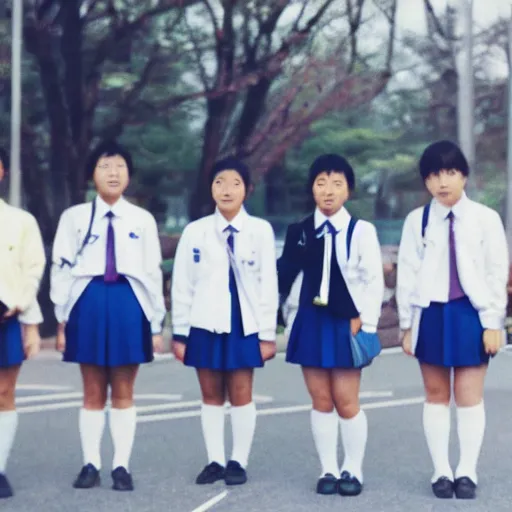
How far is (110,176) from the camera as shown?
582cm

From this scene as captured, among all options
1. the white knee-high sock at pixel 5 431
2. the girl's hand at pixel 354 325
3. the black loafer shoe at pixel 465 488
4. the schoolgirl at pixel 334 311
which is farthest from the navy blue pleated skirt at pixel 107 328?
the black loafer shoe at pixel 465 488

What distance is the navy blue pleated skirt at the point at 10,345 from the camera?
5637 mm

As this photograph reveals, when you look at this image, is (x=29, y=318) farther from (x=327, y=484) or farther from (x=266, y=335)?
(x=327, y=484)

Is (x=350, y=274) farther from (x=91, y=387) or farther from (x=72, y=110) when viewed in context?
(x=72, y=110)

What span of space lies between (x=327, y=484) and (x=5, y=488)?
5.27ft

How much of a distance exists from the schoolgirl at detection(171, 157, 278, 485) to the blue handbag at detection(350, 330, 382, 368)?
437 millimetres

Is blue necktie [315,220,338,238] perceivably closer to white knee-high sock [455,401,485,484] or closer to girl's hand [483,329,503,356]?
girl's hand [483,329,503,356]

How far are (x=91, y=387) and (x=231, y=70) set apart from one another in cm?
808

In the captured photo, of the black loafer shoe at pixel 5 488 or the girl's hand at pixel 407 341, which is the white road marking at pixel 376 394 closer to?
the girl's hand at pixel 407 341

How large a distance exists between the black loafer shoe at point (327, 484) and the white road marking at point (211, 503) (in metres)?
0.47

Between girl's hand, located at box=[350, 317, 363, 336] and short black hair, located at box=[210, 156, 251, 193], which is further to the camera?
short black hair, located at box=[210, 156, 251, 193]

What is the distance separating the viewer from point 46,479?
240 inches

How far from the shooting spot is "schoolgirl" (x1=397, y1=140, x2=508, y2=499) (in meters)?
5.62

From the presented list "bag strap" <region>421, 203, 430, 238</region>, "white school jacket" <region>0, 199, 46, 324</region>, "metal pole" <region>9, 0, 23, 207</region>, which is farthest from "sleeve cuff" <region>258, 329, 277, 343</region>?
"metal pole" <region>9, 0, 23, 207</region>
